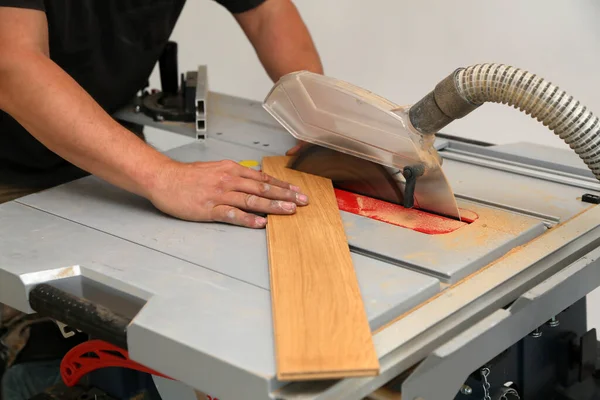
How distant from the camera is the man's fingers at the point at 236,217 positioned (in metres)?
1.51

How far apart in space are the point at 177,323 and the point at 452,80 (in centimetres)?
66

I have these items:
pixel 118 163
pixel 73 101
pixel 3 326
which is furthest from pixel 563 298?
pixel 3 326

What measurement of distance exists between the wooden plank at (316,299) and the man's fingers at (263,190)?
0.03 metres

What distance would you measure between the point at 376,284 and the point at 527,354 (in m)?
0.46

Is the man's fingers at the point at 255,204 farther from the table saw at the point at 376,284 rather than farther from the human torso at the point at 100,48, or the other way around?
the human torso at the point at 100,48

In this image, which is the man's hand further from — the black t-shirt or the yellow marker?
the black t-shirt

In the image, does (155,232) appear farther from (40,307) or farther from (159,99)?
(159,99)

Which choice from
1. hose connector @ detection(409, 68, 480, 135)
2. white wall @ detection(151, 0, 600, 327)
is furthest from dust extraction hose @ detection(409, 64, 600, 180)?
white wall @ detection(151, 0, 600, 327)

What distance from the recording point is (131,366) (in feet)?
4.69

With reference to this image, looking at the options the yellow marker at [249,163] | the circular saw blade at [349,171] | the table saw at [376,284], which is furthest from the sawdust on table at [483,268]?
the yellow marker at [249,163]

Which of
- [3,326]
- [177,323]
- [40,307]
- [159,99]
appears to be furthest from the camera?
[159,99]

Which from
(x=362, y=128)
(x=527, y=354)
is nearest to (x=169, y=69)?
(x=362, y=128)

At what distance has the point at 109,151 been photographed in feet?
5.16

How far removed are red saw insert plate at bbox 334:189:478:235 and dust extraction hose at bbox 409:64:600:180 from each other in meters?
0.18
